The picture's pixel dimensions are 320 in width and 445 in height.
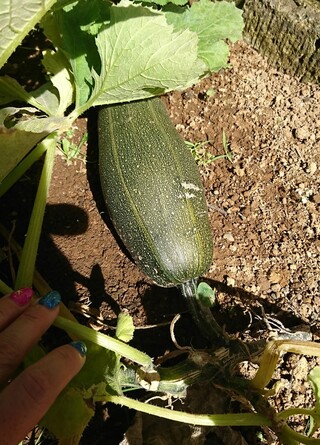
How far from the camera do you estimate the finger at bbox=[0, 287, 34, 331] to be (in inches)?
60.4

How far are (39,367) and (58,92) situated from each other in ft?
4.50

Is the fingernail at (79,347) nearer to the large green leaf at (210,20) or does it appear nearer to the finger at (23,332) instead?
the finger at (23,332)

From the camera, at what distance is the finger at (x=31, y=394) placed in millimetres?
1282

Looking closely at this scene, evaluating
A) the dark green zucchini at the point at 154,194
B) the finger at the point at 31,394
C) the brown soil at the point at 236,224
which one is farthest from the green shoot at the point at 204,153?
the finger at the point at 31,394

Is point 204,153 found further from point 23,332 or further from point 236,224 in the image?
point 23,332

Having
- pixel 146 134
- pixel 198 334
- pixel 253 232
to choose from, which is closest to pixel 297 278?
pixel 253 232

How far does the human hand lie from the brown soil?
60 centimetres

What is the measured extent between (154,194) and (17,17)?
1005mm

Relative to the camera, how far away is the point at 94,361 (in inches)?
69.6

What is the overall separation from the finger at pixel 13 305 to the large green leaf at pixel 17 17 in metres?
0.69

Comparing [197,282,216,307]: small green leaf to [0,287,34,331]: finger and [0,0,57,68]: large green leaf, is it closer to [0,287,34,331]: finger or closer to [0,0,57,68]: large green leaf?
[0,287,34,331]: finger

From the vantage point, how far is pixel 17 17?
1.29 m

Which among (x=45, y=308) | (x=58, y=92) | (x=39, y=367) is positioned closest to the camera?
(x=39, y=367)

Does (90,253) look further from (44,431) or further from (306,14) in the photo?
(306,14)
